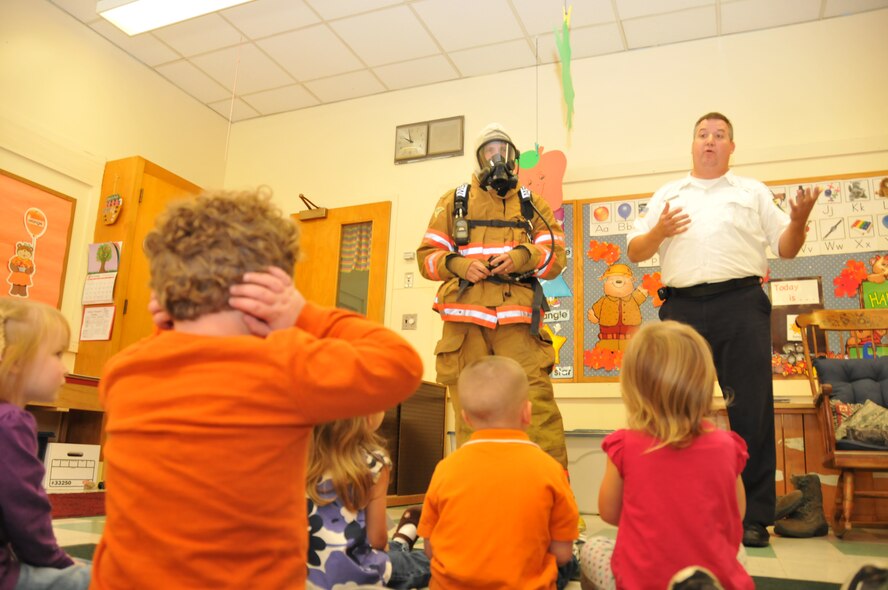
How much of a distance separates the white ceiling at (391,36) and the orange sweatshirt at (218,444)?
14.0 feet

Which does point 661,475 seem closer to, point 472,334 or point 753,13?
point 472,334

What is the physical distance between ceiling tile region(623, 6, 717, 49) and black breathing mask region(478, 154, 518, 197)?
2.45 meters

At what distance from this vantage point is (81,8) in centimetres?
477

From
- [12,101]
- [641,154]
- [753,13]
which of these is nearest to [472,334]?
[641,154]

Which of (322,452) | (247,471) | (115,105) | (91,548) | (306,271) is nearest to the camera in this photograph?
(247,471)

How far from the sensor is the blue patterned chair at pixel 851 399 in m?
2.91

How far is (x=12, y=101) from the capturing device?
14.6ft

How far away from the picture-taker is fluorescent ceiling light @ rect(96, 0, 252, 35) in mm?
4434

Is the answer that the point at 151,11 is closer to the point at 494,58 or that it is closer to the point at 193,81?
the point at 193,81

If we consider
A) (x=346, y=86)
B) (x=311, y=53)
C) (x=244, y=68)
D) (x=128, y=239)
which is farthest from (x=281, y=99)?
(x=128, y=239)

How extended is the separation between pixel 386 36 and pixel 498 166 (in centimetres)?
266

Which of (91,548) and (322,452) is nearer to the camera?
(322,452)

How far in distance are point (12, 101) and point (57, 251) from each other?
1.01 metres

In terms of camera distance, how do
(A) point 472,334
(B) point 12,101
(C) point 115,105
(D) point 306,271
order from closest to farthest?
(A) point 472,334, (B) point 12,101, (C) point 115,105, (D) point 306,271
